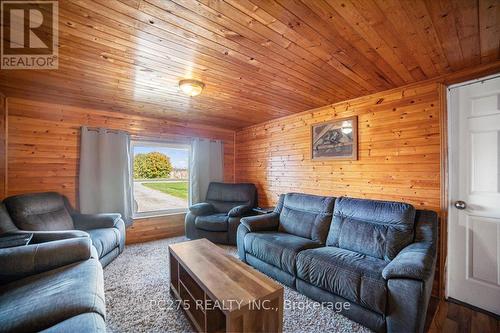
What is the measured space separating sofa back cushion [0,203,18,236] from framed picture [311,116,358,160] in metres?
3.78

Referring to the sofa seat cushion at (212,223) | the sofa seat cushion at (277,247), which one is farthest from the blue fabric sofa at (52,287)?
the sofa seat cushion at (212,223)

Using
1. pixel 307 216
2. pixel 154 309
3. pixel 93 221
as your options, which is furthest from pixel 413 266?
pixel 93 221

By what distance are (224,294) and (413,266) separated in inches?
54.2

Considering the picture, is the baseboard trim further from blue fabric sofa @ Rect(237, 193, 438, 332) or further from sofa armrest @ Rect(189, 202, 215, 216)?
sofa armrest @ Rect(189, 202, 215, 216)

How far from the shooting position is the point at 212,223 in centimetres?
360

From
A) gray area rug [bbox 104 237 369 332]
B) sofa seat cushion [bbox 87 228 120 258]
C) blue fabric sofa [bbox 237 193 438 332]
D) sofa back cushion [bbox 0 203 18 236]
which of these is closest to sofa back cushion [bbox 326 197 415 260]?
blue fabric sofa [bbox 237 193 438 332]

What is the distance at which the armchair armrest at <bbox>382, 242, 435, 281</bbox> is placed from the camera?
1535 millimetres

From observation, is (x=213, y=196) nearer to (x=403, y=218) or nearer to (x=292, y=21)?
(x=403, y=218)

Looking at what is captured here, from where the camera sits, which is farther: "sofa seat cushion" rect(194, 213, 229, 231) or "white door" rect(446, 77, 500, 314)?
"sofa seat cushion" rect(194, 213, 229, 231)

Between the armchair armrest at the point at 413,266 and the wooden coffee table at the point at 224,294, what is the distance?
0.88 m

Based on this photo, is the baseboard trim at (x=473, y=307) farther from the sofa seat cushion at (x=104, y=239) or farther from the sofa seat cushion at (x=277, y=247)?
the sofa seat cushion at (x=104, y=239)

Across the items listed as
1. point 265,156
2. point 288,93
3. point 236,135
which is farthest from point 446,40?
point 236,135

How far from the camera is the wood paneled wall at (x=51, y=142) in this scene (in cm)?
294

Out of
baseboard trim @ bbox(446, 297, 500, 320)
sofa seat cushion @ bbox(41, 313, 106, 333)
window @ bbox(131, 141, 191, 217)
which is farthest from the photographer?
window @ bbox(131, 141, 191, 217)
